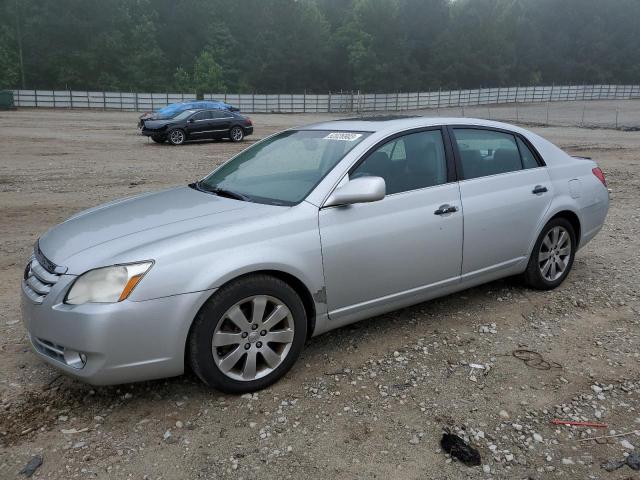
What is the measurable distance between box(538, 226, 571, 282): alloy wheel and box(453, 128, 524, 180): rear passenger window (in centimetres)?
71

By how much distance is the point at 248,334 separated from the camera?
3.14 meters

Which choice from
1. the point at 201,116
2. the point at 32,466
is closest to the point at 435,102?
the point at 201,116

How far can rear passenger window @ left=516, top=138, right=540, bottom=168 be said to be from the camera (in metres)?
4.64

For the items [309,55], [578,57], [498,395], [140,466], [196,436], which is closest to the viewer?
[140,466]

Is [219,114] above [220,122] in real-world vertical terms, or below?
above

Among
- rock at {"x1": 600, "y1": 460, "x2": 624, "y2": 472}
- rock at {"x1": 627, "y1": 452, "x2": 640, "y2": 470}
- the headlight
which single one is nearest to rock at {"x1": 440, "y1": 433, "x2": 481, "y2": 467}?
rock at {"x1": 600, "y1": 460, "x2": 624, "y2": 472}

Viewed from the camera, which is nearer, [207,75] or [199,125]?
[199,125]

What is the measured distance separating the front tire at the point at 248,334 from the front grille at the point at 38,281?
0.81 metres

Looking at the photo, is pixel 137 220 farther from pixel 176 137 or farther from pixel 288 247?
pixel 176 137

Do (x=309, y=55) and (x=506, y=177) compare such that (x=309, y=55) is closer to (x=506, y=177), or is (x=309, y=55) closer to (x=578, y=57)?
(x=578, y=57)

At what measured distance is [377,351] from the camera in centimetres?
379

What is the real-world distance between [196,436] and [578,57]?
4292 inches

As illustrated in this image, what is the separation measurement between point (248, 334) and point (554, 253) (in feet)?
9.98

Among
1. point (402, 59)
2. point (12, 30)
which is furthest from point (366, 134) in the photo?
point (402, 59)
